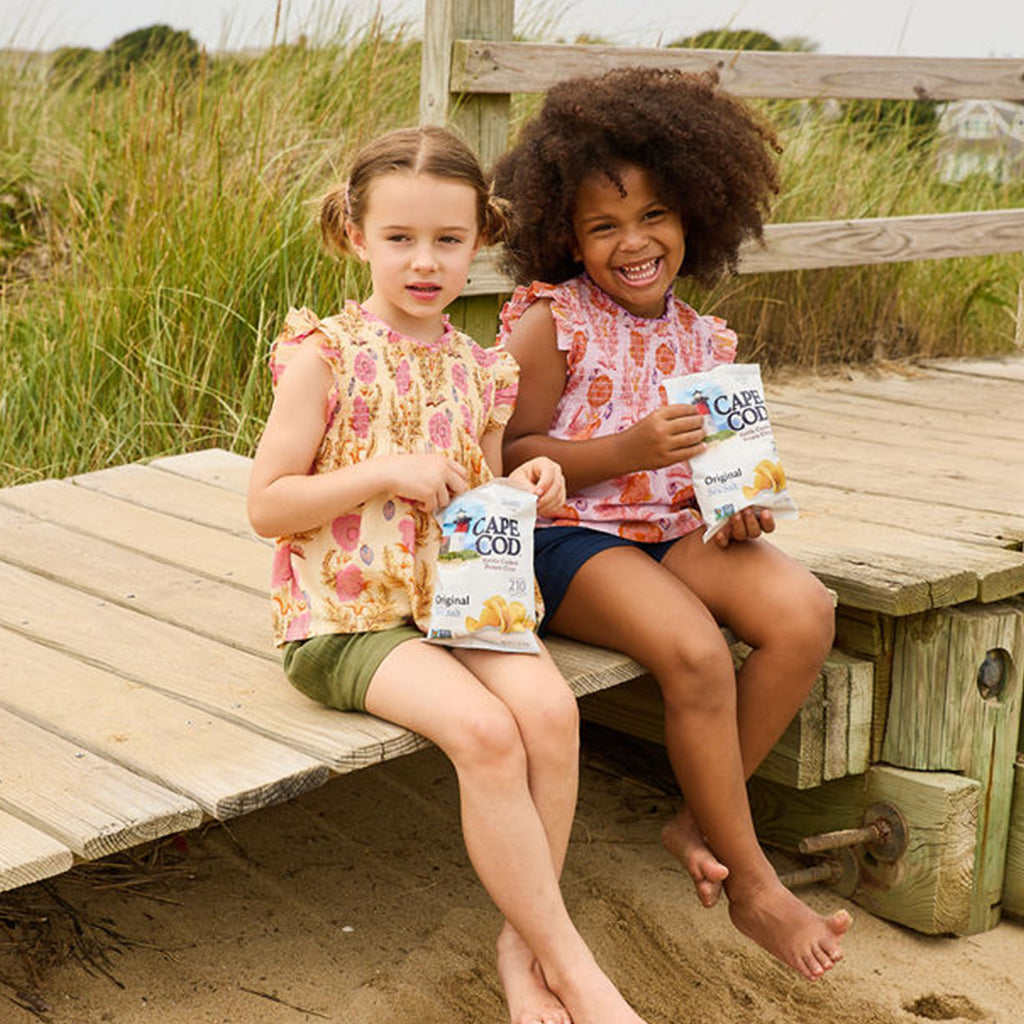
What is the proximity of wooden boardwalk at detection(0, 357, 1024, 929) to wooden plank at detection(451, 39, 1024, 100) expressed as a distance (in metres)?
1.10

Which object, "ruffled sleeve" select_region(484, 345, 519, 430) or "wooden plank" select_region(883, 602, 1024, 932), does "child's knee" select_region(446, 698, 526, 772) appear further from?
"wooden plank" select_region(883, 602, 1024, 932)

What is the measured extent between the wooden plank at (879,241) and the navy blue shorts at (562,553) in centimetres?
212

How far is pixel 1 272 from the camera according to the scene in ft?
20.5

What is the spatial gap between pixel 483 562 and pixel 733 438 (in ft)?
1.73

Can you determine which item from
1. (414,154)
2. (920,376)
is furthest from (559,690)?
(920,376)

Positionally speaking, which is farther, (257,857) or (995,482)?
(995,482)

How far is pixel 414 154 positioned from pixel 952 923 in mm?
1784

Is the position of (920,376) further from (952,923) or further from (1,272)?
(1,272)

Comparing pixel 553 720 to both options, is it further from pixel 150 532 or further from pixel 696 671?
pixel 150 532

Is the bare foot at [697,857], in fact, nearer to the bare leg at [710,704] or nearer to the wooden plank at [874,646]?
the bare leg at [710,704]

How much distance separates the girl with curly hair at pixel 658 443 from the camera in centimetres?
265

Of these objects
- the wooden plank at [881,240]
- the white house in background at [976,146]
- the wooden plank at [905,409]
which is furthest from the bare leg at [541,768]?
the white house in background at [976,146]

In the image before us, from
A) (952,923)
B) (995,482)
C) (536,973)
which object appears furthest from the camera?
(995,482)

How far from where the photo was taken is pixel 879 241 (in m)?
5.43
